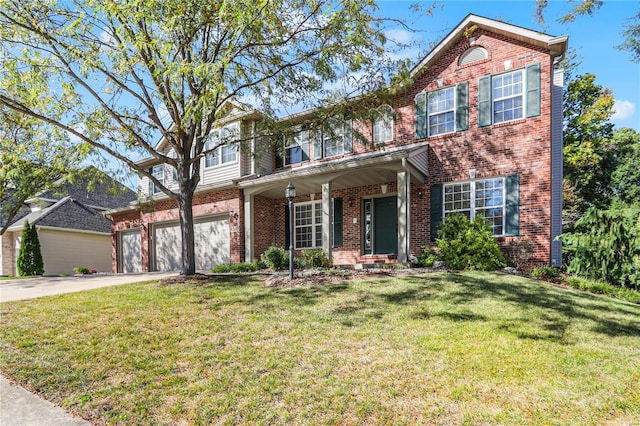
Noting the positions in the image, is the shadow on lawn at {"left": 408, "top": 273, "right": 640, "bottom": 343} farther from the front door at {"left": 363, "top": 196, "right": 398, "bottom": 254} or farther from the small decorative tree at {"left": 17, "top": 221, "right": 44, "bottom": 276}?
the small decorative tree at {"left": 17, "top": 221, "right": 44, "bottom": 276}

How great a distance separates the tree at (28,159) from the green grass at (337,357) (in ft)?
12.6

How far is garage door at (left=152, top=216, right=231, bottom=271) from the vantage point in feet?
46.2

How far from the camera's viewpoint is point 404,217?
991 centimetres

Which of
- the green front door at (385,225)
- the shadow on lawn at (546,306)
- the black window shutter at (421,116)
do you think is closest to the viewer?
the shadow on lawn at (546,306)

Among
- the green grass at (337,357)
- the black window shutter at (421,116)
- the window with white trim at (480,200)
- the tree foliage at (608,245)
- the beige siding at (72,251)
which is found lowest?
the beige siding at (72,251)

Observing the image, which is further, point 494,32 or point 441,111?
point 441,111

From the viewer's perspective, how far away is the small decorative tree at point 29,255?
16.6 meters

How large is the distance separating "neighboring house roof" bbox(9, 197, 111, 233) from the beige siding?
0.40 m

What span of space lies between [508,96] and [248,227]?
30.1 ft

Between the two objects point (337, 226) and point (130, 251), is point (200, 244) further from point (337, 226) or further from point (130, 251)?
point (337, 226)

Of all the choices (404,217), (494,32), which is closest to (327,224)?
(404,217)

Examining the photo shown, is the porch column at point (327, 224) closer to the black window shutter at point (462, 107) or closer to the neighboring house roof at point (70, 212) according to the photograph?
the black window shutter at point (462, 107)

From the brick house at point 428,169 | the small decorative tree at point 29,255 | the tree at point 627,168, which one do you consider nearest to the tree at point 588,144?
the tree at point 627,168

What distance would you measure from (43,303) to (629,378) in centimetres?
950
